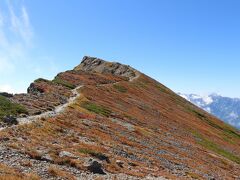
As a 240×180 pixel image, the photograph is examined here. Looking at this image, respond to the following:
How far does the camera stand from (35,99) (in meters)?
62.3

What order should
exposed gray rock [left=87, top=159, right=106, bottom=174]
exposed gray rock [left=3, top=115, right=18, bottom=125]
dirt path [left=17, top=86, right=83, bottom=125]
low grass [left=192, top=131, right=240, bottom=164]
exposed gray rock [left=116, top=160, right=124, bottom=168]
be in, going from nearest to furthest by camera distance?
exposed gray rock [left=87, top=159, right=106, bottom=174] → exposed gray rock [left=116, top=160, right=124, bottom=168] → exposed gray rock [left=3, top=115, right=18, bottom=125] → dirt path [left=17, top=86, right=83, bottom=125] → low grass [left=192, top=131, right=240, bottom=164]

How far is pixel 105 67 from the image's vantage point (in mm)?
163125

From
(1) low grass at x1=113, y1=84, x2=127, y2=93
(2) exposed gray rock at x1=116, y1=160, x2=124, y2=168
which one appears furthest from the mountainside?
(1) low grass at x1=113, y1=84, x2=127, y2=93

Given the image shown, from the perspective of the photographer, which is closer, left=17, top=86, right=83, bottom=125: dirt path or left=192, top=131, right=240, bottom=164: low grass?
left=17, top=86, right=83, bottom=125: dirt path

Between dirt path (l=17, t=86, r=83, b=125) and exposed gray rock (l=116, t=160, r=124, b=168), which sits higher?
dirt path (l=17, t=86, r=83, b=125)

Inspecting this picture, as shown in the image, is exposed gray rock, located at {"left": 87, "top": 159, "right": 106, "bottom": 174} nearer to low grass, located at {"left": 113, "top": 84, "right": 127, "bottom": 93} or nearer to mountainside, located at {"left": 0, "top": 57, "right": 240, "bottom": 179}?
mountainside, located at {"left": 0, "top": 57, "right": 240, "bottom": 179}

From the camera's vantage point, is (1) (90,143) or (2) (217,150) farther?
(2) (217,150)

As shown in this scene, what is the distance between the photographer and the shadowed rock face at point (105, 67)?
523 ft

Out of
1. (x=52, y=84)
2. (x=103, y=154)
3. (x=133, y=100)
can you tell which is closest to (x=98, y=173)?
(x=103, y=154)

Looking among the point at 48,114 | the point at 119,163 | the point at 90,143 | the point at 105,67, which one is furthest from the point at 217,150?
the point at 105,67

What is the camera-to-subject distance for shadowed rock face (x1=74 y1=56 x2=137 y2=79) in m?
160

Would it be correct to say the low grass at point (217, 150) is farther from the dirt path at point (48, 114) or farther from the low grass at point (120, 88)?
the low grass at point (120, 88)

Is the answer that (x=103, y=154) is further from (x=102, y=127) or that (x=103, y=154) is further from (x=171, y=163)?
(x=102, y=127)

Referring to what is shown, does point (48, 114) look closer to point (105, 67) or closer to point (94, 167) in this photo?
point (94, 167)
